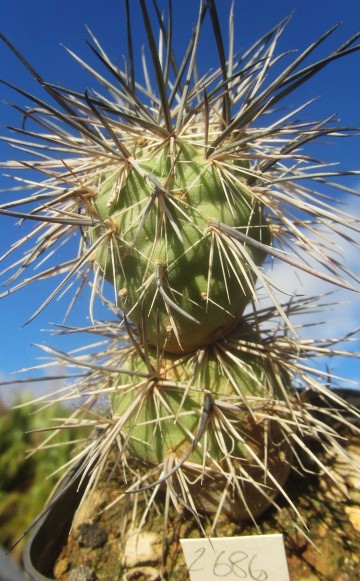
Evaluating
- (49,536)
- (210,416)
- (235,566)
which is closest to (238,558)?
(235,566)

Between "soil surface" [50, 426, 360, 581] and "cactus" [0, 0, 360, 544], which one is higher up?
"cactus" [0, 0, 360, 544]

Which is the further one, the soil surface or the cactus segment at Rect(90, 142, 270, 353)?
the soil surface

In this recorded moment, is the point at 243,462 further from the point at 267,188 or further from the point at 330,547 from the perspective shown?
the point at 267,188

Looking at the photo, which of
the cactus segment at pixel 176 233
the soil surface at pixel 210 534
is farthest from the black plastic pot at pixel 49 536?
the cactus segment at pixel 176 233

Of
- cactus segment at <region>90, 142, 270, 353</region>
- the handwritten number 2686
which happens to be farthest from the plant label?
cactus segment at <region>90, 142, 270, 353</region>

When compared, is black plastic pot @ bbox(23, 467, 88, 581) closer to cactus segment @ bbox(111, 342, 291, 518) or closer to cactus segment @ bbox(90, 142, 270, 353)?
cactus segment @ bbox(111, 342, 291, 518)

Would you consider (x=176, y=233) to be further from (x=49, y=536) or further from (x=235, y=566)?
(x=49, y=536)
